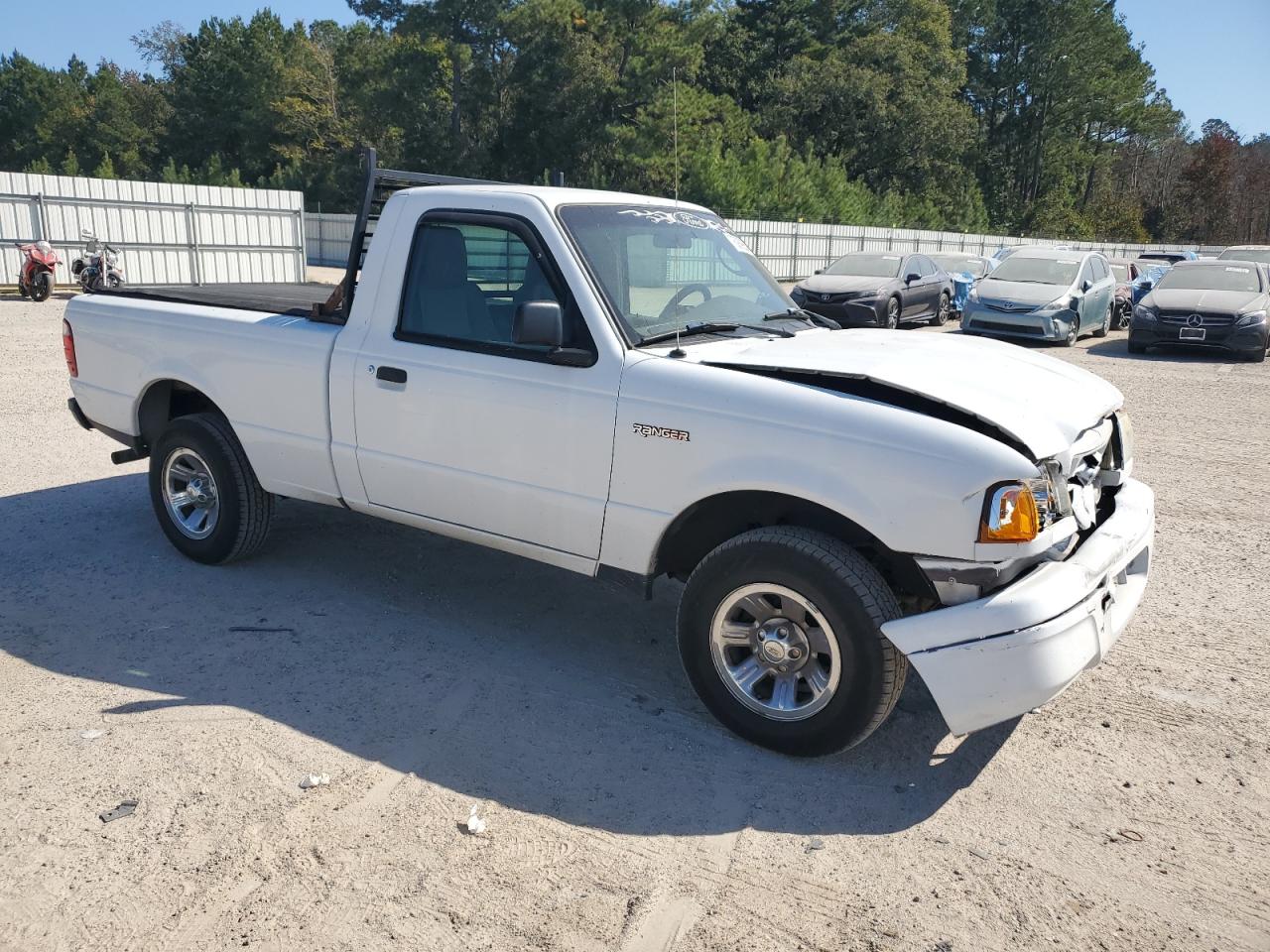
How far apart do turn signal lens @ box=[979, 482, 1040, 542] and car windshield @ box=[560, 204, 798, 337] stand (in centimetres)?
157

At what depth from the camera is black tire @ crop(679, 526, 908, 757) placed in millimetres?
3525

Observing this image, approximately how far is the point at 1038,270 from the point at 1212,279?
2.89 metres

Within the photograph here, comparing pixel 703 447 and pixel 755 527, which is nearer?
pixel 703 447

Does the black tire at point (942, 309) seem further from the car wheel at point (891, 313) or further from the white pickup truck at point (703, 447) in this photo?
the white pickup truck at point (703, 447)

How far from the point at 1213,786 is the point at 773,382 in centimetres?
217

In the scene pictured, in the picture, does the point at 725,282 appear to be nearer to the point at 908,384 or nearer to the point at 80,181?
the point at 908,384

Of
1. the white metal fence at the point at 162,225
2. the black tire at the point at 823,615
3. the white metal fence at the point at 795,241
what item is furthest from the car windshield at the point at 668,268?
the white metal fence at the point at 795,241

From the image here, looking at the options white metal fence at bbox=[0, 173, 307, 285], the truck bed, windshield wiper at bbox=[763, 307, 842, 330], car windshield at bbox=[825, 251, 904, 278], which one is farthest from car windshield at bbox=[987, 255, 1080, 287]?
white metal fence at bbox=[0, 173, 307, 285]

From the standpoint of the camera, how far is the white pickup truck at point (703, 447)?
3.43m

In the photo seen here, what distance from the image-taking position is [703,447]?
3807mm

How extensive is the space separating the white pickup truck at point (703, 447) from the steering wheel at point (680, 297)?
0.02 m

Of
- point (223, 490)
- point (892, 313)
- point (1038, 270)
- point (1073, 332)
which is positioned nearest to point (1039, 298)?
point (1073, 332)

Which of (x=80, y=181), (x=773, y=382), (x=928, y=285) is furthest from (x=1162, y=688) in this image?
(x=80, y=181)

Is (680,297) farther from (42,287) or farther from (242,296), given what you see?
(42,287)
